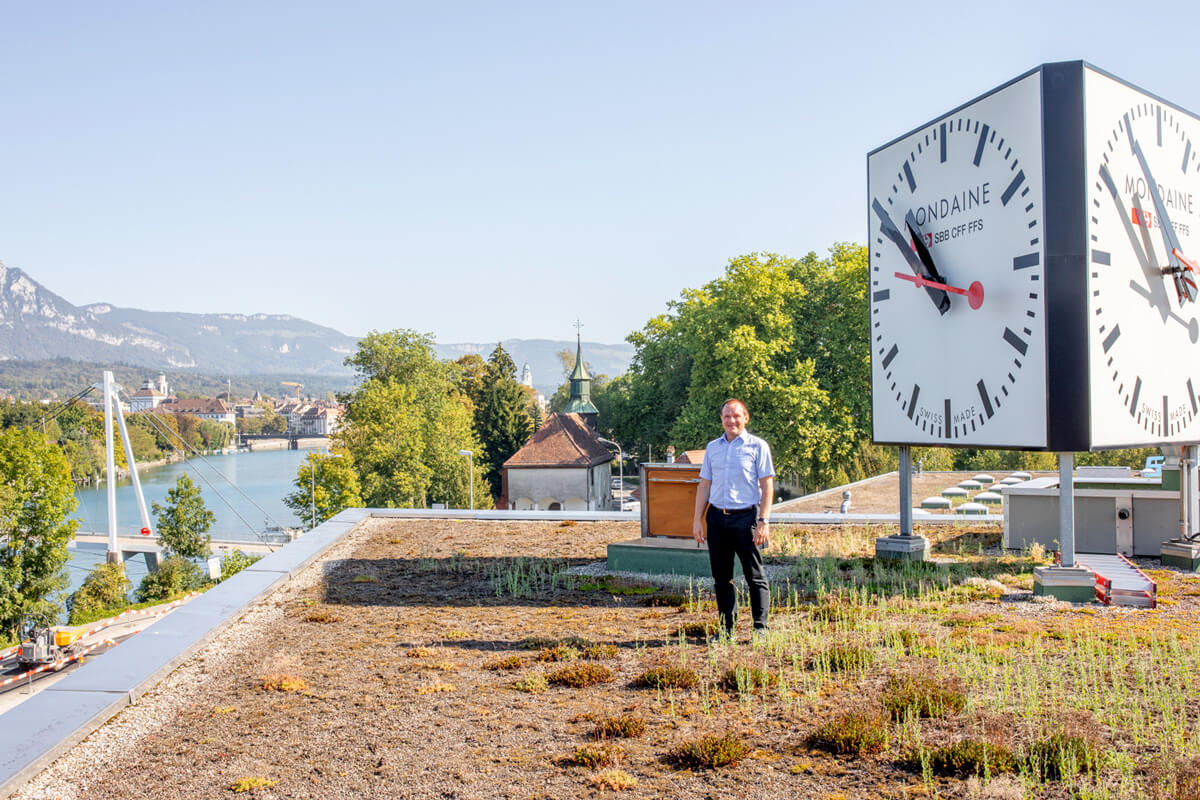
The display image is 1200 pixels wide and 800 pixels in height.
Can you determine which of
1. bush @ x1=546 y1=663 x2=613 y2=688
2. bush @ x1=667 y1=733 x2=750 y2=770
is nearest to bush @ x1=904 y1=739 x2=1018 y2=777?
bush @ x1=667 y1=733 x2=750 y2=770

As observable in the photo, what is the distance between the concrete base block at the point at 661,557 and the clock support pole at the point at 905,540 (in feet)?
7.51

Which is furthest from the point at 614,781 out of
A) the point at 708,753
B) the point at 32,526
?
the point at 32,526

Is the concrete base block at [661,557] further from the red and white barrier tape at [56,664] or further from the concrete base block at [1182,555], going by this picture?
the red and white barrier tape at [56,664]

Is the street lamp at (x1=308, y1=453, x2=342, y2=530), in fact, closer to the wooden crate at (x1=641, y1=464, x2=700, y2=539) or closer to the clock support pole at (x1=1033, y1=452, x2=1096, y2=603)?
the wooden crate at (x1=641, y1=464, x2=700, y2=539)

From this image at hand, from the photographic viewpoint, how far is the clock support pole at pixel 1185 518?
387 inches

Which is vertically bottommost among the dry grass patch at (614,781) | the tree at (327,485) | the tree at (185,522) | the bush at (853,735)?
the tree at (185,522)

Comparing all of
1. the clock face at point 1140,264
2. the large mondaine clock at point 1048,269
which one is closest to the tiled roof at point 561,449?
the large mondaine clock at point 1048,269

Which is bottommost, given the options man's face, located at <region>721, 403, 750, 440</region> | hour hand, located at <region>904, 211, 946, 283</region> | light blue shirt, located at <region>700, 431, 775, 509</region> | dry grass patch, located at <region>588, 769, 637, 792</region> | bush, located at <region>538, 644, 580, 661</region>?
dry grass patch, located at <region>588, 769, 637, 792</region>

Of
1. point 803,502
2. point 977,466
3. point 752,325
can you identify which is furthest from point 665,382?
point 803,502

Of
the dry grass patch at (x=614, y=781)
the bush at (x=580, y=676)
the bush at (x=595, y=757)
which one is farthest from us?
the bush at (x=580, y=676)

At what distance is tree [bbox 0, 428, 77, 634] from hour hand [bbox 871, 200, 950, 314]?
148 feet

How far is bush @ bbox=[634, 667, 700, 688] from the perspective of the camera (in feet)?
18.7

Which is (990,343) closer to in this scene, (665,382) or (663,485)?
(663,485)

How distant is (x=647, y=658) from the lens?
6355 millimetres
